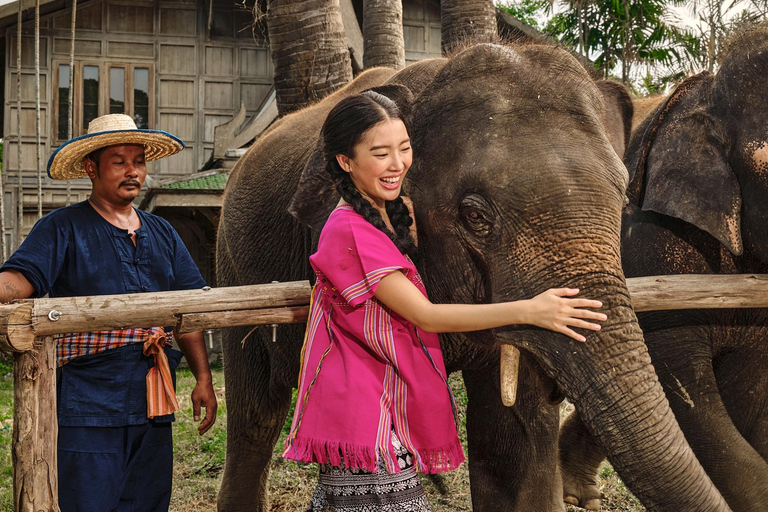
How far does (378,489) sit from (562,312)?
80 cm

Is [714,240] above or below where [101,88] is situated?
below

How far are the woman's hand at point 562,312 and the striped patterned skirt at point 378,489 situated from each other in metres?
0.62

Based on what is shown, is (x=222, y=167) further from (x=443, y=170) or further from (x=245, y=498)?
(x=443, y=170)

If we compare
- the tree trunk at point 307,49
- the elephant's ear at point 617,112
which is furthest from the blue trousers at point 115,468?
the tree trunk at point 307,49

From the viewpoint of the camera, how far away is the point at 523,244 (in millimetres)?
2889

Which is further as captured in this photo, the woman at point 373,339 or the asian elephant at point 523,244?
the woman at point 373,339

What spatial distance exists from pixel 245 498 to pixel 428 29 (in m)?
13.1

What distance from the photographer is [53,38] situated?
15.3m

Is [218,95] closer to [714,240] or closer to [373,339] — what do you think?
[714,240]

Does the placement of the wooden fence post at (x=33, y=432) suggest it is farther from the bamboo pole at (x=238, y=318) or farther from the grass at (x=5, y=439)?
the grass at (x=5, y=439)

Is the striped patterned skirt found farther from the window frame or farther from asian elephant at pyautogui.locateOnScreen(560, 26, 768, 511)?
the window frame

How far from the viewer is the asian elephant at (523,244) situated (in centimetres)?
268

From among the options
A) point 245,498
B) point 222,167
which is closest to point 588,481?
point 245,498

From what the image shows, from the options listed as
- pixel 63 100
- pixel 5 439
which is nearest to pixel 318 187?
pixel 5 439
